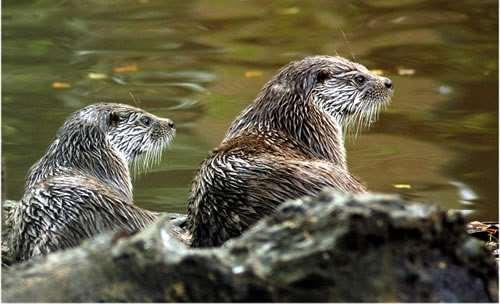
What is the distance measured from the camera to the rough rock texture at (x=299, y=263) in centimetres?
347

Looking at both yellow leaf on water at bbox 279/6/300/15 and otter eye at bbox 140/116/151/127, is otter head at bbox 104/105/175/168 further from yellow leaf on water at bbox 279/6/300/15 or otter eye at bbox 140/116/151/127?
yellow leaf on water at bbox 279/6/300/15

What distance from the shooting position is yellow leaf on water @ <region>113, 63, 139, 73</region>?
476 inches

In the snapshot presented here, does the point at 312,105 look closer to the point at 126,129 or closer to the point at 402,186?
the point at 126,129

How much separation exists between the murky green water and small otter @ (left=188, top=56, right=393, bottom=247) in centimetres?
184

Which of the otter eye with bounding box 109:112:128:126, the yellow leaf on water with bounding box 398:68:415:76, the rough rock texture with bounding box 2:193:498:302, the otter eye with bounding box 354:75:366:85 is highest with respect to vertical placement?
the rough rock texture with bounding box 2:193:498:302

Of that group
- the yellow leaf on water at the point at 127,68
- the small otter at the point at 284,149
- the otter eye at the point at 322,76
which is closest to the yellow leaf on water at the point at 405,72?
the yellow leaf on water at the point at 127,68

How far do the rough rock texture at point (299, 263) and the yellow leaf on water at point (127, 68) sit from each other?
8.46m

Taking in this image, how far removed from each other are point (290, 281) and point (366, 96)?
3566 millimetres

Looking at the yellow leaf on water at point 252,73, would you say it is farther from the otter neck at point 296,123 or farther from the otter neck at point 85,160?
the otter neck at point 85,160

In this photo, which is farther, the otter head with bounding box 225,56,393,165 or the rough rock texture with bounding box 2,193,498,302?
the otter head with bounding box 225,56,393,165

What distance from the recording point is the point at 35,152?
9.52m

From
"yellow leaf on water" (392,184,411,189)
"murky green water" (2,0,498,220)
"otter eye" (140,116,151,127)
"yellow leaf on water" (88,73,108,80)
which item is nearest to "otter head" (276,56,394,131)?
"otter eye" (140,116,151,127)

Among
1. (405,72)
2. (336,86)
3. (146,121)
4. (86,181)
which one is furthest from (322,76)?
(405,72)

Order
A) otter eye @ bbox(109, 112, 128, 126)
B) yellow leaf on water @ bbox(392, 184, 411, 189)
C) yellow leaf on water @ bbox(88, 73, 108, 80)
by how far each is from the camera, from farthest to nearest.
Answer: yellow leaf on water @ bbox(88, 73, 108, 80), yellow leaf on water @ bbox(392, 184, 411, 189), otter eye @ bbox(109, 112, 128, 126)
